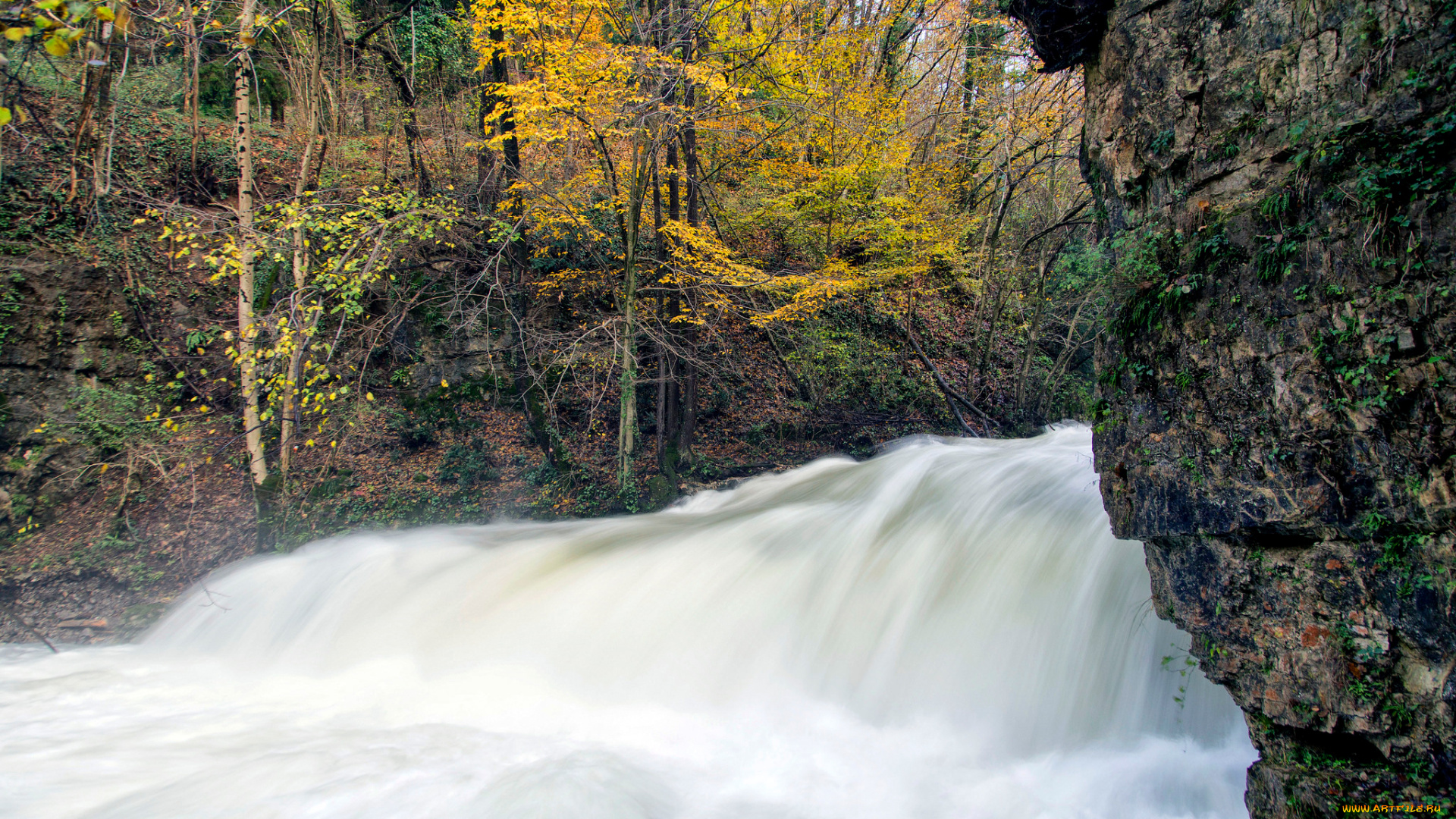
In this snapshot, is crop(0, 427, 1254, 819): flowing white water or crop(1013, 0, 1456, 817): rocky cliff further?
crop(0, 427, 1254, 819): flowing white water

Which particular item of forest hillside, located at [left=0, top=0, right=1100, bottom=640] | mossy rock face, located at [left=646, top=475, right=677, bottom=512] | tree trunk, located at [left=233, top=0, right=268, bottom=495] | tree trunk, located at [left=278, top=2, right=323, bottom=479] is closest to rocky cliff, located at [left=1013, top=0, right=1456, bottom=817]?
forest hillside, located at [left=0, top=0, right=1100, bottom=640]

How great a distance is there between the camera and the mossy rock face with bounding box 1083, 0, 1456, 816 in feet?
8.97

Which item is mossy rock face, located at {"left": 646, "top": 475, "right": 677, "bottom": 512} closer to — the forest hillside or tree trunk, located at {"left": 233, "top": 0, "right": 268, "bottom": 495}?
the forest hillside

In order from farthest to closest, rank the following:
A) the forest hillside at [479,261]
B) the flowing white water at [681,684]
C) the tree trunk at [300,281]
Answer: the forest hillside at [479,261], the tree trunk at [300,281], the flowing white water at [681,684]

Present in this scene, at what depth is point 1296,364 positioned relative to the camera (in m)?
3.12

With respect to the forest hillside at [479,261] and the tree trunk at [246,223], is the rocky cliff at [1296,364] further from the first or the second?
the tree trunk at [246,223]

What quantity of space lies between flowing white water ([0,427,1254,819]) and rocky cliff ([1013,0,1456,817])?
111cm

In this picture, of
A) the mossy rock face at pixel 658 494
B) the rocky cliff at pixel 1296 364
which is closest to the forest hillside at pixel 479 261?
the mossy rock face at pixel 658 494

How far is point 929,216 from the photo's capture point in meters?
11.0

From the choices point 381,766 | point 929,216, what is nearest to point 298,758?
point 381,766

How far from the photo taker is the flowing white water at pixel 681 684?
407 centimetres

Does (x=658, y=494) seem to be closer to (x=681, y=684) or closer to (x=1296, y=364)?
(x=681, y=684)

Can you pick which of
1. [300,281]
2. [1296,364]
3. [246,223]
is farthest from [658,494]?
[1296,364]

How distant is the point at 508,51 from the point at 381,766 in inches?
308
